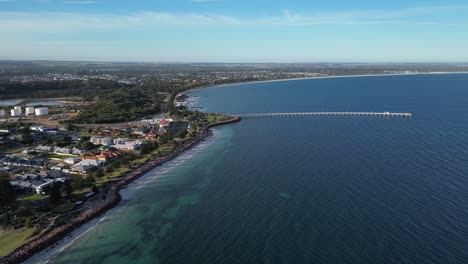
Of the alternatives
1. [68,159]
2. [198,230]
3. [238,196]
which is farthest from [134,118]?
[198,230]

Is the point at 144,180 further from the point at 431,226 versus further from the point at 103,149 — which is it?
the point at 431,226

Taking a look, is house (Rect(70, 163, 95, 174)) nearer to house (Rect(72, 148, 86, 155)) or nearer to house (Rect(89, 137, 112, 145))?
house (Rect(72, 148, 86, 155))

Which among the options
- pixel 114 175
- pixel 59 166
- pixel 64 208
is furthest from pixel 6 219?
pixel 59 166

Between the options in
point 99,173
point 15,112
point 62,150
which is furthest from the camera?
point 15,112

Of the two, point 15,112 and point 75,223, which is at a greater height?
point 15,112

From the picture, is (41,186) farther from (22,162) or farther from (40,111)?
(40,111)

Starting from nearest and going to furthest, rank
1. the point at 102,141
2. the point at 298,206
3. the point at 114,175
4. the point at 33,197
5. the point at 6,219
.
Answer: the point at 6,219 < the point at 298,206 < the point at 33,197 < the point at 114,175 < the point at 102,141

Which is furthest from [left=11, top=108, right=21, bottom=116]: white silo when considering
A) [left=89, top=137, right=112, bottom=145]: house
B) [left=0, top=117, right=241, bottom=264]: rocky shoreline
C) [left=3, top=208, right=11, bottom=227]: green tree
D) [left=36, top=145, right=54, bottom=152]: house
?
[left=3, top=208, right=11, bottom=227]: green tree
